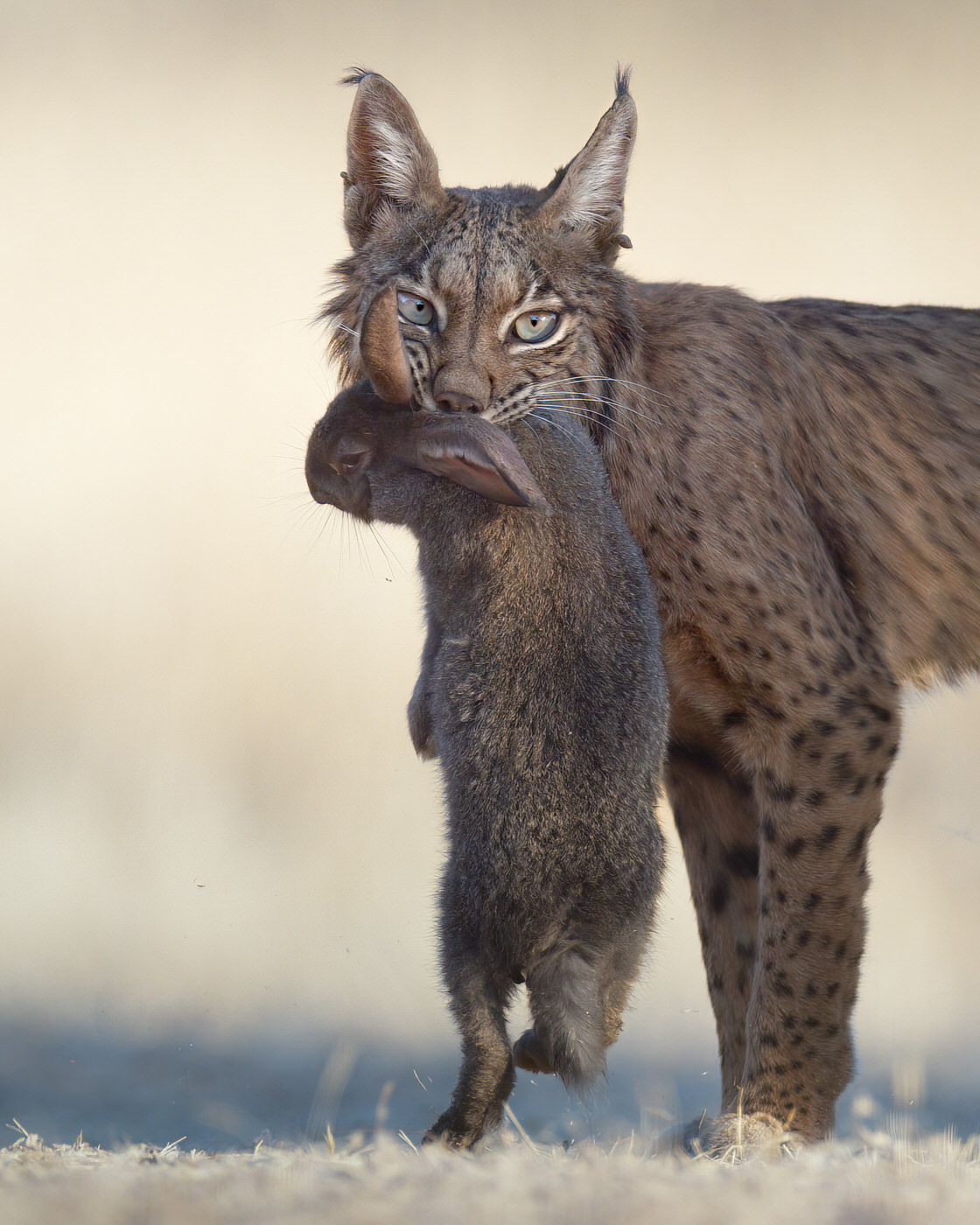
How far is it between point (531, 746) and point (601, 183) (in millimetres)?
1812

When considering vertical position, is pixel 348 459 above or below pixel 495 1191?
above

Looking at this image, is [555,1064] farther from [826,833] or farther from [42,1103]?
[42,1103]

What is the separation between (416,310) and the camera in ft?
12.2

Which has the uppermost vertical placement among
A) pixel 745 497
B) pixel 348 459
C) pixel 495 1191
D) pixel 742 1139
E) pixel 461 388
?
pixel 461 388

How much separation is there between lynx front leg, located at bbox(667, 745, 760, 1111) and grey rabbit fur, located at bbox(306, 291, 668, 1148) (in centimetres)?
116

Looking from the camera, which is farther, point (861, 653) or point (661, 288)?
point (661, 288)

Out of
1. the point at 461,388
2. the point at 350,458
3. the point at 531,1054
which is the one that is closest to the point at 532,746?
the point at 531,1054

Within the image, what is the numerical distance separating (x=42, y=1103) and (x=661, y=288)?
331cm

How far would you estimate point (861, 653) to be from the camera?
12.5 feet

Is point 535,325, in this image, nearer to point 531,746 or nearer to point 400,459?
point 400,459

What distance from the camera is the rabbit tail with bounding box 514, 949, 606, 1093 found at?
9.34 feet

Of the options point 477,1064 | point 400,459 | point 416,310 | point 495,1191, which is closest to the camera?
point 495,1191

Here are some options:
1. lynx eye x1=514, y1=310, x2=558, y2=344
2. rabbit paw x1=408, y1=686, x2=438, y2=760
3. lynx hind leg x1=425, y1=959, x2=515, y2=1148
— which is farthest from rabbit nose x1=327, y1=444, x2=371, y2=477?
lynx hind leg x1=425, y1=959, x2=515, y2=1148

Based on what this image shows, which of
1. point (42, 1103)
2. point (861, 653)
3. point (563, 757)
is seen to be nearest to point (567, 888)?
point (563, 757)
